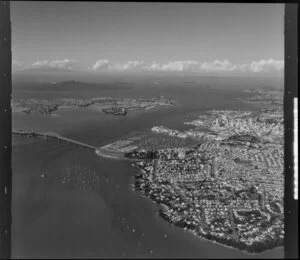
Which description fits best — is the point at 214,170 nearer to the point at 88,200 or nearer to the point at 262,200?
the point at 262,200

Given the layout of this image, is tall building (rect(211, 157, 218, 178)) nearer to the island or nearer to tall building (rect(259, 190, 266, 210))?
tall building (rect(259, 190, 266, 210))

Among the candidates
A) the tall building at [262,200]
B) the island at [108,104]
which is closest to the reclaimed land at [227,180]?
the tall building at [262,200]

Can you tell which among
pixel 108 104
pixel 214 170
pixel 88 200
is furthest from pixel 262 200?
pixel 108 104

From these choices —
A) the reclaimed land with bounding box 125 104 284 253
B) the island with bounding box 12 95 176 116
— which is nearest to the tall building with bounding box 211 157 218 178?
the reclaimed land with bounding box 125 104 284 253

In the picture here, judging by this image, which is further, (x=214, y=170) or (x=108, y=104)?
(x=108, y=104)

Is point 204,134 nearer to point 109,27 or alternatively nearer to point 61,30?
point 109,27

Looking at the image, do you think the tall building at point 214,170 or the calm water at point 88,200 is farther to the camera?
the tall building at point 214,170

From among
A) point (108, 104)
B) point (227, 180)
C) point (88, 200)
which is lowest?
point (88, 200)

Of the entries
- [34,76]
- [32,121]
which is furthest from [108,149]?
[34,76]

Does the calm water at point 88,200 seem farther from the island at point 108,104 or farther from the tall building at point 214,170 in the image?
the tall building at point 214,170

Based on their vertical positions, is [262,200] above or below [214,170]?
below
